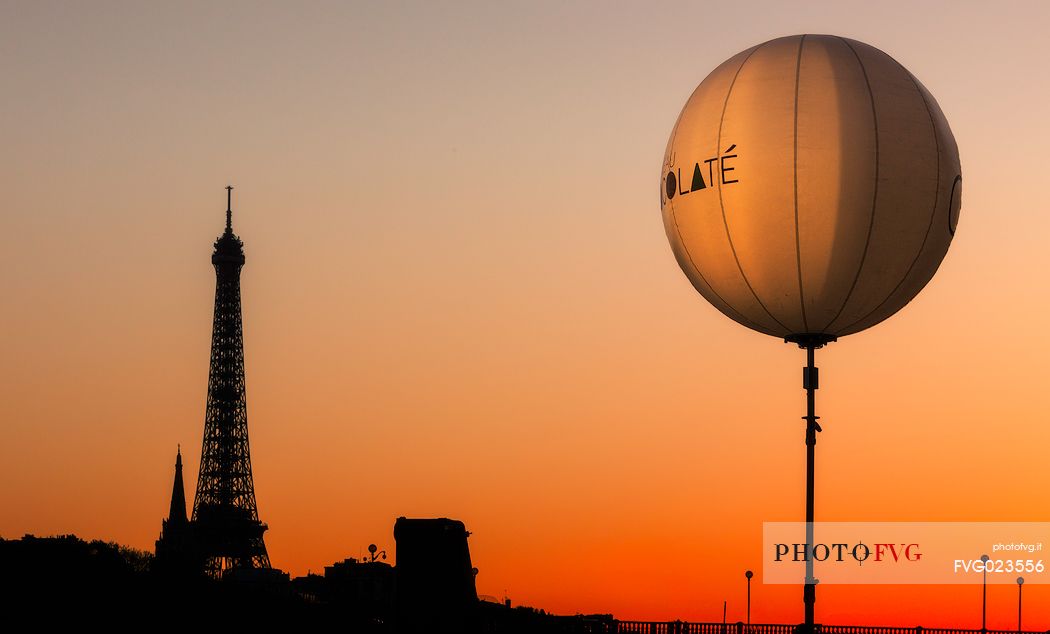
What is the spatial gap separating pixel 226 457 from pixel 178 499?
11890 millimetres

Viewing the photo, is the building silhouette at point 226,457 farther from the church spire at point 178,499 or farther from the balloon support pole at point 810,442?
the balloon support pole at point 810,442

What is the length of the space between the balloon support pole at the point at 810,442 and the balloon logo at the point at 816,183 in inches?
6.8

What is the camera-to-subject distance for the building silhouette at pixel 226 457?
128875 mm

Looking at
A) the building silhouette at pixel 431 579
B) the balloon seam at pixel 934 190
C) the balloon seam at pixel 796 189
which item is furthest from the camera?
the building silhouette at pixel 431 579

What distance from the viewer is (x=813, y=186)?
28844 millimetres

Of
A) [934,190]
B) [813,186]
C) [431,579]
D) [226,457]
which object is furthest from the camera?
[226,457]

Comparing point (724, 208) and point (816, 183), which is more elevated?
point (816, 183)

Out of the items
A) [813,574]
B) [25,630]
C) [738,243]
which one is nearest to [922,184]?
[738,243]

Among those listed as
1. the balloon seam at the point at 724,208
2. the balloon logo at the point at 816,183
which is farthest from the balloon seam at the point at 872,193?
the balloon seam at the point at 724,208

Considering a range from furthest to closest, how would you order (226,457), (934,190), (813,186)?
(226,457)
(934,190)
(813,186)

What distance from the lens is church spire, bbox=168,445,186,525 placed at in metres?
144

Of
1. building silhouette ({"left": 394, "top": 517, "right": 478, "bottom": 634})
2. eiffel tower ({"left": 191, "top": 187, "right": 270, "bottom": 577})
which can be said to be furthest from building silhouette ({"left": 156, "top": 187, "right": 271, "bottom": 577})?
building silhouette ({"left": 394, "top": 517, "right": 478, "bottom": 634})

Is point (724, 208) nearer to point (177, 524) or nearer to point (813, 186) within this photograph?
point (813, 186)

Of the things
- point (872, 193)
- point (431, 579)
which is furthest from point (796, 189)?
point (431, 579)
